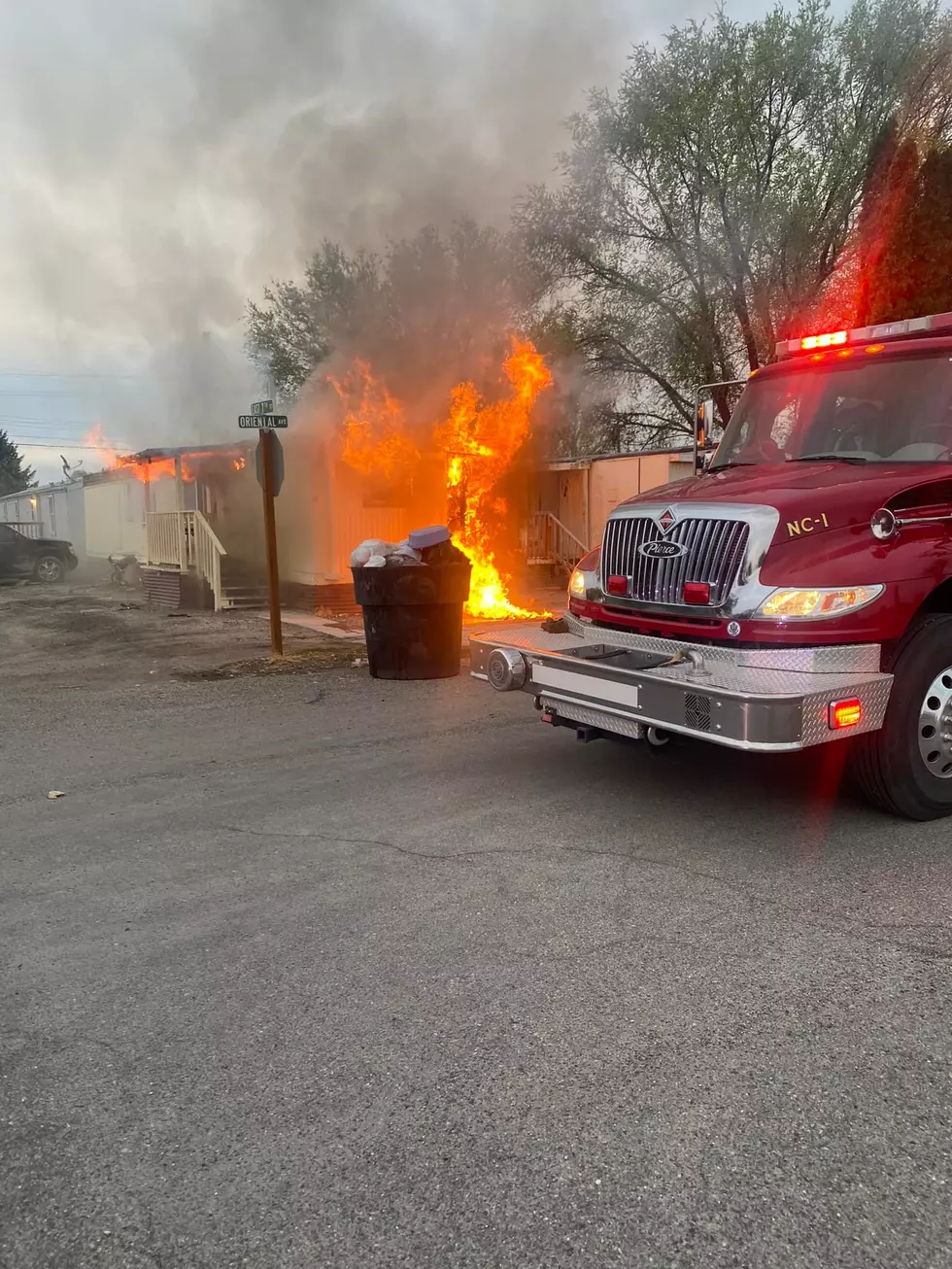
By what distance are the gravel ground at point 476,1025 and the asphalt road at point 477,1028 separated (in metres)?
0.01

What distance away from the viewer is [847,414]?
16.4 ft

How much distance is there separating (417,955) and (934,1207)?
169 centimetres

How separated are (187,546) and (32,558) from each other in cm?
836

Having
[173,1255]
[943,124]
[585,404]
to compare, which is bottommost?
[173,1255]

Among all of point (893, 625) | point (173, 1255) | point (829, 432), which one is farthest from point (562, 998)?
point (829, 432)

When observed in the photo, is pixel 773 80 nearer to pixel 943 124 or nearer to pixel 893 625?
pixel 943 124

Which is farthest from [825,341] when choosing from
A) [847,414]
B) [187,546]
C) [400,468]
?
[187,546]

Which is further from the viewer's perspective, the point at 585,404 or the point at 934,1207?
the point at 585,404

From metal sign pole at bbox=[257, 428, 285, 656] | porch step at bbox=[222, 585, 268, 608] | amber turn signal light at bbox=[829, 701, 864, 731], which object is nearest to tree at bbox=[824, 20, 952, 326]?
metal sign pole at bbox=[257, 428, 285, 656]

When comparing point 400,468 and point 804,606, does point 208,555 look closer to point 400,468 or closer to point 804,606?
point 400,468

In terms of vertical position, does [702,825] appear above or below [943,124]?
below

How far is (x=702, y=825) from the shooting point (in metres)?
4.43

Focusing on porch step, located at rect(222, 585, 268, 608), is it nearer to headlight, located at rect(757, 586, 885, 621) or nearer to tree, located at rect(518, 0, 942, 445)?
tree, located at rect(518, 0, 942, 445)

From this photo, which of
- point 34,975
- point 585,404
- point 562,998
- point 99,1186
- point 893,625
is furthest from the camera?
point 585,404
